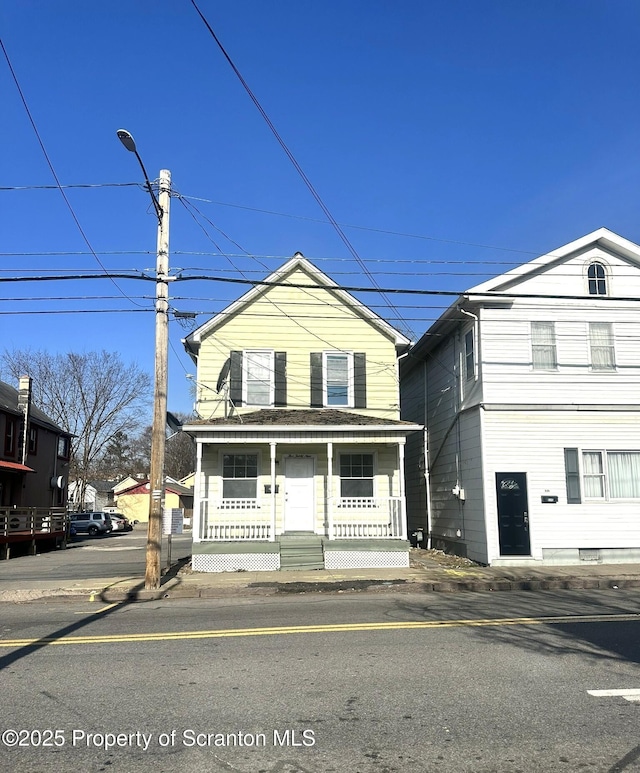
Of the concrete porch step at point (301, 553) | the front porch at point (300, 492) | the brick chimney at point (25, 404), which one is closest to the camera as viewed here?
the concrete porch step at point (301, 553)

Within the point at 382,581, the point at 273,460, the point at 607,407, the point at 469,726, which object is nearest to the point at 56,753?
the point at 469,726

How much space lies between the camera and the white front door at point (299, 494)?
1745cm

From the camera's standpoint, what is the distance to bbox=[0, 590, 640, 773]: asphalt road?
434 centimetres

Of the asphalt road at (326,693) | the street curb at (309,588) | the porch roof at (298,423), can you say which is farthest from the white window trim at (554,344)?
the asphalt road at (326,693)

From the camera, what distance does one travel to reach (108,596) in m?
12.2

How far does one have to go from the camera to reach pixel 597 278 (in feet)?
57.0

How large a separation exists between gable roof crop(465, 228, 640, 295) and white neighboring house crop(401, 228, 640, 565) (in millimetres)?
27

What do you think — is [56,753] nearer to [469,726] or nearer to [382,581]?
[469,726]

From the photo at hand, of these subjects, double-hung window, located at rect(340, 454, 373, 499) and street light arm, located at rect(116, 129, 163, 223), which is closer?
street light arm, located at rect(116, 129, 163, 223)

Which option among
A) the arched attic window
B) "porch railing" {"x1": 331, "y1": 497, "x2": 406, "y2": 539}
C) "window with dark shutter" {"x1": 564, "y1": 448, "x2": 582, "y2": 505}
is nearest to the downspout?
"porch railing" {"x1": 331, "y1": 497, "x2": 406, "y2": 539}

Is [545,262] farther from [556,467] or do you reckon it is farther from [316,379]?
[316,379]

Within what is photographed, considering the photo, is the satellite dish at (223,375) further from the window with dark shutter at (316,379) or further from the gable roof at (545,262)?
the gable roof at (545,262)

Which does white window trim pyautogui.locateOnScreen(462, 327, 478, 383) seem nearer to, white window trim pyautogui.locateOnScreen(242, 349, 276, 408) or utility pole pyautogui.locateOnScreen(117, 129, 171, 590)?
white window trim pyautogui.locateOnScreen(242, 349, 276, 408)

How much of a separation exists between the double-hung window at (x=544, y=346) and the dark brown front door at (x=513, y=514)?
3.02 metres
